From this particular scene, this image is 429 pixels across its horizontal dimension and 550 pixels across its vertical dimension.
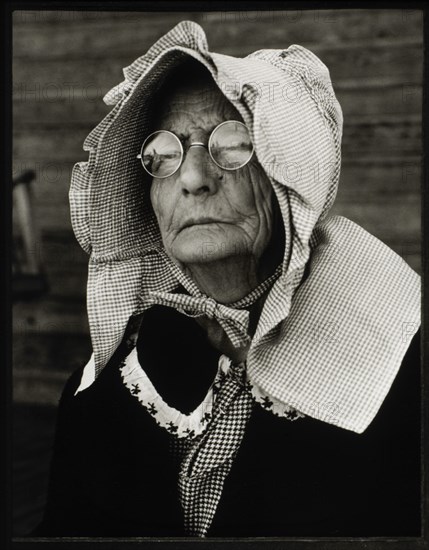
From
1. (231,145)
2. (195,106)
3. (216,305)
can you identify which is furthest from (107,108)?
(216,305)

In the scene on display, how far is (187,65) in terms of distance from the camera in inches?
61.3

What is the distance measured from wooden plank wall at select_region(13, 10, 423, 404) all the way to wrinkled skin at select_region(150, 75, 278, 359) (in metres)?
0.22

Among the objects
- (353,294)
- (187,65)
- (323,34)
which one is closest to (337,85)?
(323,34)

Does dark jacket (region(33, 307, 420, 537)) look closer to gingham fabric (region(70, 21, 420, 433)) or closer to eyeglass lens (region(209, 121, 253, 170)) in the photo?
gingham fabric (region(70, 21, 420, 433))

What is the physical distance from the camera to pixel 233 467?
1562mm

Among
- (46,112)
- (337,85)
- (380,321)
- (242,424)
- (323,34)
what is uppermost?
(323,34)

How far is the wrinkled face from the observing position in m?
1.53

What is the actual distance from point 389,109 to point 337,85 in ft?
0.43

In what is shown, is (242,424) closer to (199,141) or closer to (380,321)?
(380,321)

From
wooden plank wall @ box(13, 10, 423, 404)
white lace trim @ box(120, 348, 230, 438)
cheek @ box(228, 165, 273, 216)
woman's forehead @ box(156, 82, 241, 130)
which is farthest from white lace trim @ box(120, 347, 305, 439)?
woman's forehead @ box(156, 82, 241, 130)

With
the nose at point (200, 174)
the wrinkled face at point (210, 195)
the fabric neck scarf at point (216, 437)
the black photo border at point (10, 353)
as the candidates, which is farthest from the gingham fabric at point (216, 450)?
the nose at point (200, 174)

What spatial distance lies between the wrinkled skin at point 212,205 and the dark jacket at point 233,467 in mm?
158

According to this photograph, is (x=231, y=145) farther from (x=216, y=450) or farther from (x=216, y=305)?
(x=216, y=450)

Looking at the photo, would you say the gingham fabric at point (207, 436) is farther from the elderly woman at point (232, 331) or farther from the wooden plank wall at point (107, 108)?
the wooden plank wall at point (107, 108)
